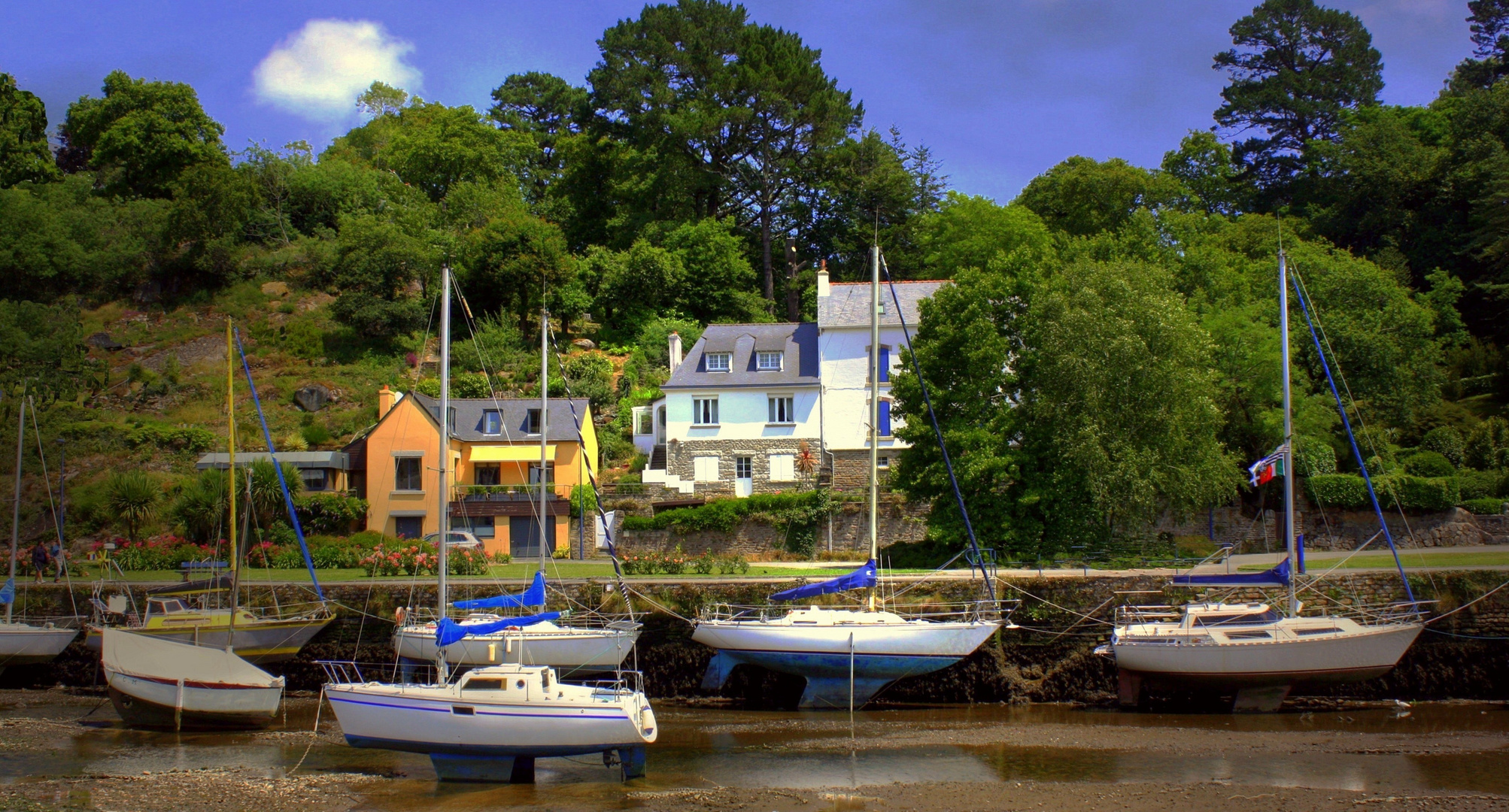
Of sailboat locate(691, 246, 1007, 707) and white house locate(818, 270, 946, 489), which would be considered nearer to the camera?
sailboat locate(691, 246, 1007, 707)

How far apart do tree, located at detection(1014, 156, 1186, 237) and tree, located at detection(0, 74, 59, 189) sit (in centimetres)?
6322

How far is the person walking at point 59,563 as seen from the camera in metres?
28.3

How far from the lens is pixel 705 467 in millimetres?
42156

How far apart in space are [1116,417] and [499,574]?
17.8m

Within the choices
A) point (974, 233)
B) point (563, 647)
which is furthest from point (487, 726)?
point (974, 233)

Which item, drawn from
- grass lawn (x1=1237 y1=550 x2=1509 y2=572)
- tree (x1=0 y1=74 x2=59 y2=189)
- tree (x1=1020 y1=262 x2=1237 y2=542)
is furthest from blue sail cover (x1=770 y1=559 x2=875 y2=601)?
tree (x1=0 y1=74 x2=59 y2=189)

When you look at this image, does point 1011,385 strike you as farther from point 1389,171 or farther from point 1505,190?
point 1389,171

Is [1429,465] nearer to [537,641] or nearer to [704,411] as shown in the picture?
[704,411]

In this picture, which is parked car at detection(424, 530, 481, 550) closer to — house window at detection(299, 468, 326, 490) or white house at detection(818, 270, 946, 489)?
house window at detection(299, 468, 326, 490)

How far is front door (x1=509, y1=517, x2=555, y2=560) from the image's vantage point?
3835cm

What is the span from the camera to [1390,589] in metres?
23.2

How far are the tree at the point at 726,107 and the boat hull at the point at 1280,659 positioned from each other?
38.7m

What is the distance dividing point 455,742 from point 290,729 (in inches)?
257

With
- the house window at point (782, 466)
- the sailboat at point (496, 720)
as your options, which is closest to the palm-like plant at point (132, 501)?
the house window at point (782, 466)
